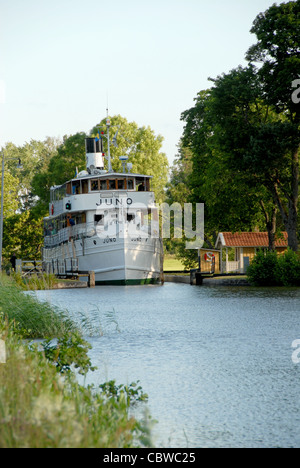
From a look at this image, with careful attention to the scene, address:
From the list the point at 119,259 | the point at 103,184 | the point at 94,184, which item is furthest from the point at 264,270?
the point at 94,184

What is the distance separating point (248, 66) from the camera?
3944cm

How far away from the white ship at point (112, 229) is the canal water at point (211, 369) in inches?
771

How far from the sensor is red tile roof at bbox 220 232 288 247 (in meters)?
55.2

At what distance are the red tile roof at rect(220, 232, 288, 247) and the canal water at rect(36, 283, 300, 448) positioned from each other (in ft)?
96.4

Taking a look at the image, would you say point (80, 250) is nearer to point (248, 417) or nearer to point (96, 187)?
point (96, 187)

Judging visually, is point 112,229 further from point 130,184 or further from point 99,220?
point 130,184

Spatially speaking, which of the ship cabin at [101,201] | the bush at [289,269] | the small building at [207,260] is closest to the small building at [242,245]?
the small building at [207,260]

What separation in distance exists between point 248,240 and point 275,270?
1799 centimetres

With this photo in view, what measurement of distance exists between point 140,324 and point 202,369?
8513 millimetres

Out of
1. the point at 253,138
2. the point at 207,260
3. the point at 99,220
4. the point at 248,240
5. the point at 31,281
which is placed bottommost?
the point at 31,281

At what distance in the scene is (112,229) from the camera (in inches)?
1780

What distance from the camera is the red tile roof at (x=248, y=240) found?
5525 cm

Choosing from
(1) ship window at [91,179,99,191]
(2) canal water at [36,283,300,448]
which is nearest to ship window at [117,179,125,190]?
(1) ship window at [91,179,99,191]

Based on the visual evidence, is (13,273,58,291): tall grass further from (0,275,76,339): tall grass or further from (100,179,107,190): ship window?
(0,275,76,339): tall grass
